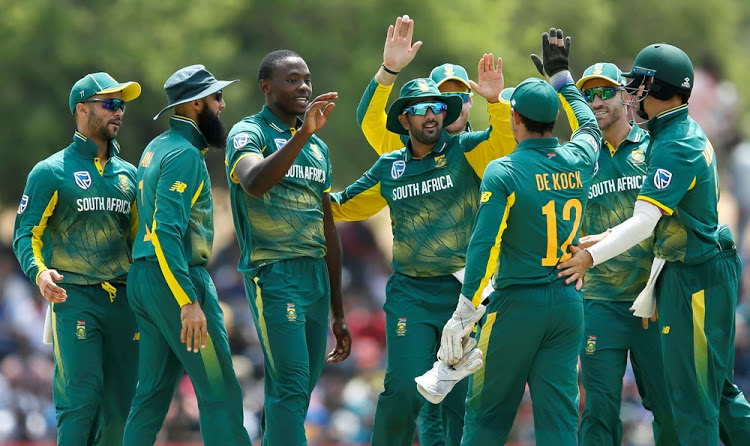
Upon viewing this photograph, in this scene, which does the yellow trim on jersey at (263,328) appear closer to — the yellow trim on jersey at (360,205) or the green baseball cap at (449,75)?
the yellow trim on jersey at (360,205)

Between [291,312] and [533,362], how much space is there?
172 cm

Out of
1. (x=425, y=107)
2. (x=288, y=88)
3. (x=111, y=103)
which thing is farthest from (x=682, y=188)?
(x=111, y=103)

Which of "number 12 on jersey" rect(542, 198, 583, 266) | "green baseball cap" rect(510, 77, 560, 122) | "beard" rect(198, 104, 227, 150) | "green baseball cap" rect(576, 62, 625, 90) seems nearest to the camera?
"number 12 on jersey" rect(542, 198, 583, 266)

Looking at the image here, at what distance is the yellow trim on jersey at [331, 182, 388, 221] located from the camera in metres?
8.96

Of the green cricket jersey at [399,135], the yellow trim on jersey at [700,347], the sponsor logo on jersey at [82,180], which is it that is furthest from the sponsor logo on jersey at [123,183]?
the yellow trim on jersey at [700,347]

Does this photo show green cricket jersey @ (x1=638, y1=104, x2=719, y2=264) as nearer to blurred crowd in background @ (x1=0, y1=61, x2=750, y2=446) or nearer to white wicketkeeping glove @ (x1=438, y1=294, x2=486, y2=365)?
white wicketkeeping glove @ (x1=438, y1=294, x2=486, y2=365)

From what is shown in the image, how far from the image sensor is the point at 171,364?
8.14 meters

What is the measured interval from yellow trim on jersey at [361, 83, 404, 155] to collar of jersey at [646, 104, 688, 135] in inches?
81.7

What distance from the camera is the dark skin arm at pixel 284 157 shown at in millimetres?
7578

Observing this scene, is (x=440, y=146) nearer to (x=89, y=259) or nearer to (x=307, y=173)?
(x=307, y=173)

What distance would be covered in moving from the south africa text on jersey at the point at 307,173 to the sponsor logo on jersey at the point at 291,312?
0.91 meters

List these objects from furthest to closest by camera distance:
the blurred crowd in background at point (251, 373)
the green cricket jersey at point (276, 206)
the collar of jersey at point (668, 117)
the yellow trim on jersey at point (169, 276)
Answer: the blurred crowd in background at point (251, 373), the green cricket jersey at point (276, 206), the collar of jersey at point (668, 117), the yellow trim on jersey at point (169, 276)

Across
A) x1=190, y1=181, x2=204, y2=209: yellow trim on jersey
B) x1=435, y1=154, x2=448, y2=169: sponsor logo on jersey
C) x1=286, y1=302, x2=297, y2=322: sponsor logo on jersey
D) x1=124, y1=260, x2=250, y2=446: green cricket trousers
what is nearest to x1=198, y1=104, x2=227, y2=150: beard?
x1=190, y1=181, x2=204, y2=209: yellow trim on jersey

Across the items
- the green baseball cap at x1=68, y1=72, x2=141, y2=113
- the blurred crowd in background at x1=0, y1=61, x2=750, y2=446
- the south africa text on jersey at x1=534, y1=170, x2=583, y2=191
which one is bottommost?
the blurred crowd in background at x1=0, y1=61, x2=750, y2=446
